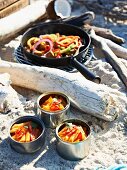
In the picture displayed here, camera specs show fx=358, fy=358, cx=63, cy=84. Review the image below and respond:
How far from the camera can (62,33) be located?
18.6 ft

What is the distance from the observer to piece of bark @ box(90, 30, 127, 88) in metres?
4.74

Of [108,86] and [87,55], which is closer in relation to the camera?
[108,86]

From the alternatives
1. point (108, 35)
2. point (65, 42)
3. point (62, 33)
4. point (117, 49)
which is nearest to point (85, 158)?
point (65, 42)

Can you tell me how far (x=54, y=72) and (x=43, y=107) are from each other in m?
0.66

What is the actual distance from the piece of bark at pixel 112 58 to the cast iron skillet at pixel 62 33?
210 mm

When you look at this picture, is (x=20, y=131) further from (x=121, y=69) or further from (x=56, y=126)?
(x=121, y=69)

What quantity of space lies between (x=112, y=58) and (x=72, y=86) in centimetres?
103

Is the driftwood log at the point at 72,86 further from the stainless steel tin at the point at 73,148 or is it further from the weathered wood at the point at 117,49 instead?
the weathered wood at the point at 117,49

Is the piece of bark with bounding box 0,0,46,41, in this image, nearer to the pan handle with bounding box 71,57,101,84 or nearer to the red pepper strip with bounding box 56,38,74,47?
the red pepper strip with bounding box 56,38,74,47

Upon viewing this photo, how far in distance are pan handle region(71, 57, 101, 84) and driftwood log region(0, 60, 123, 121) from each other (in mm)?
80

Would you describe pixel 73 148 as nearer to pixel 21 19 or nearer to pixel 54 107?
pixel 54 107

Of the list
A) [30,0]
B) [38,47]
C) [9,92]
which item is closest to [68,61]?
[38,47]

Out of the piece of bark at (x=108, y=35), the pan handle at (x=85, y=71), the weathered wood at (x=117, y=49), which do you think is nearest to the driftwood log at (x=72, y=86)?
the pan handle at (x=85, y=71)

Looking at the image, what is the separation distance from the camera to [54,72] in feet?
14.7
